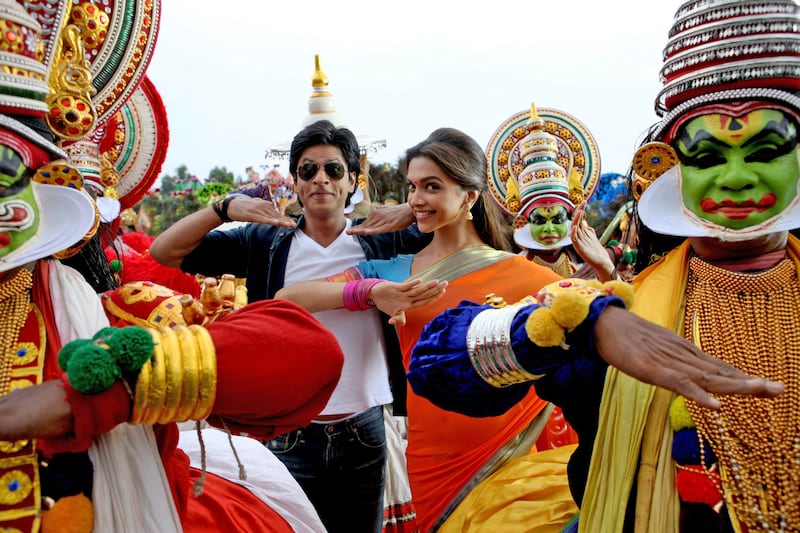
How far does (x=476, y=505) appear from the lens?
253cm

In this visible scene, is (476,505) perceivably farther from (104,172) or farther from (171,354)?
(104,172)

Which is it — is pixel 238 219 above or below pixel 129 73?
below

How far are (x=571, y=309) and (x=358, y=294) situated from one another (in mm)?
1474

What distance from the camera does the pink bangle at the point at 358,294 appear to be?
9.45ft

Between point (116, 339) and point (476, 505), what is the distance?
58.6 inches

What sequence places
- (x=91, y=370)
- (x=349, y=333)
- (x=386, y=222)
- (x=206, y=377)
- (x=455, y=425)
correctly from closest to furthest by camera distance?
1. (x=91, y=370)
2. (x=206, y=377)
3. (x=455, y=425)
4. (x=349, y=333)
5. (x=386, y=222)

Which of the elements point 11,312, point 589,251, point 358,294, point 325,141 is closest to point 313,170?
point 325,141

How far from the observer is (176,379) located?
151 centimetres

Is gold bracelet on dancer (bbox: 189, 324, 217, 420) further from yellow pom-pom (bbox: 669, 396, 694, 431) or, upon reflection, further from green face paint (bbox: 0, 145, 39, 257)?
yellow pom-pom (bbox: 669, 396, 694, 431)

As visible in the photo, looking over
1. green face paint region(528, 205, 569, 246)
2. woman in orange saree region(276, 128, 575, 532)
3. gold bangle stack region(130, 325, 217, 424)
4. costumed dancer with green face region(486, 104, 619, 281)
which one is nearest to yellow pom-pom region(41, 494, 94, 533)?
gold bangle stack region(130, 325, 217, 424)

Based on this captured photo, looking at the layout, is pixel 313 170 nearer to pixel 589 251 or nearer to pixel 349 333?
pixel 349 333

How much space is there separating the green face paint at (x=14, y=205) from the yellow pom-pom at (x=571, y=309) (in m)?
1.18

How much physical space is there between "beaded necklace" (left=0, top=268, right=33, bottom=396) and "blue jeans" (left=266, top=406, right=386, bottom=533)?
1.47 metres

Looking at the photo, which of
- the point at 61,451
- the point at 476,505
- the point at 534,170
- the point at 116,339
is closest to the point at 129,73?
the point at 116,339
